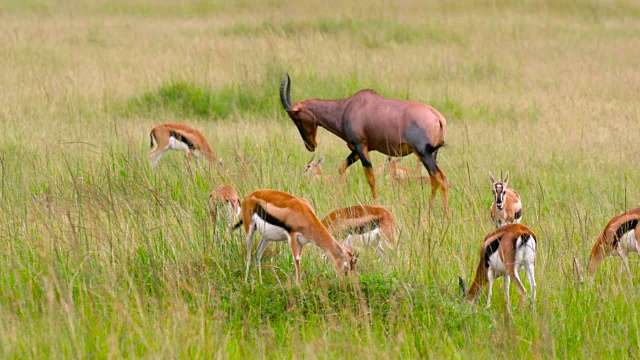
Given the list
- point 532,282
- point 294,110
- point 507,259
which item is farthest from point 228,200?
point 294,110

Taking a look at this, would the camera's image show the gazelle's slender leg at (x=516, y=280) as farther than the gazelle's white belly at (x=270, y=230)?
No

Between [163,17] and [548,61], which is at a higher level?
[163,17]

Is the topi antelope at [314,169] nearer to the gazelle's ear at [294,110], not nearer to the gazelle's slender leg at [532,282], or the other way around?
the gazelle's ear at [294,110]

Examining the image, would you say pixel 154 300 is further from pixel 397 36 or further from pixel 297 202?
pixel 397 36

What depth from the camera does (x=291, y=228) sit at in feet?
17.4

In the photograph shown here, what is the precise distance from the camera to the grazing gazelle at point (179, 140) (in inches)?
375

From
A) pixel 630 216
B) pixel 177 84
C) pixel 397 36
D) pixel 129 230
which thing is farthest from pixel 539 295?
pixel 397 36

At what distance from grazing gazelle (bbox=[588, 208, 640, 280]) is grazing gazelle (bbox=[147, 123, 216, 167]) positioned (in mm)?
4590

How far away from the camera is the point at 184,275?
516 cm

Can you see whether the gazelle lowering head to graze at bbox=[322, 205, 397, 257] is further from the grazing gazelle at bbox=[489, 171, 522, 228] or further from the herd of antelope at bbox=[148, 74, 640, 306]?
the grazing gazelle at bbox=[489, 171, 522, 228]

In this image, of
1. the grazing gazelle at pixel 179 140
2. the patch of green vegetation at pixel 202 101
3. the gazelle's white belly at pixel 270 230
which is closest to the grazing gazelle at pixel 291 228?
the gazelle's white belly at pixel 270 230

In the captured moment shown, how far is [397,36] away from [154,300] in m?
16.5

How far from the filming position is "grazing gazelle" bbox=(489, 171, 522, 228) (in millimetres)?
7055

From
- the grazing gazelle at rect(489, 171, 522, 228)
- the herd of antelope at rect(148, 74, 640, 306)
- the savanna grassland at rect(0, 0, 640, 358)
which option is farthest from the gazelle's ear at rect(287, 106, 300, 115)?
the grazing gazelle at rect(489, 171, 522, 228)
